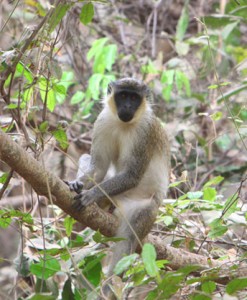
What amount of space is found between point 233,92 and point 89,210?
7.04ft

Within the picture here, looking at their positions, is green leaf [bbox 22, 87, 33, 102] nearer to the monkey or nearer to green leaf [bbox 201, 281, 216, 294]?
the monkey

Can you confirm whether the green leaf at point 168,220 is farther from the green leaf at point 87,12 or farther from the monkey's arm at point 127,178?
the green leaf at point 87,12

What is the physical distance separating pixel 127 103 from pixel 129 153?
424 mm

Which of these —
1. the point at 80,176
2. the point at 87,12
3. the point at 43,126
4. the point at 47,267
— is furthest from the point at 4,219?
the point at 87,12

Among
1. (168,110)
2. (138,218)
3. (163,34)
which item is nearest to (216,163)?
(168,110)

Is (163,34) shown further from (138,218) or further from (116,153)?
(138,218)

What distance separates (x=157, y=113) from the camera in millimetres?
9055

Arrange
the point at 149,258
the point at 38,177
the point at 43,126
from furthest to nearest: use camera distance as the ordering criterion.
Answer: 1. the point at 43,126
2. the point at 38,177
3. the point at 149,258

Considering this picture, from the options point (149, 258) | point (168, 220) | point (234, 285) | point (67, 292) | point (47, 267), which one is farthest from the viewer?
point (168, 220)

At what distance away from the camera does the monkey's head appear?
5.40 metres

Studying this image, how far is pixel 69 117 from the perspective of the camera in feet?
29.8

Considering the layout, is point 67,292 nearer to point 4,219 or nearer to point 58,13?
point 4,219

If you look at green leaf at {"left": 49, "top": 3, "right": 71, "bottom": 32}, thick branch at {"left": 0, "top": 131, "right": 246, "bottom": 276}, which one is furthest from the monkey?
green leaf at {"left": 49, "top": 3, "right": 71, "bottom": 32}

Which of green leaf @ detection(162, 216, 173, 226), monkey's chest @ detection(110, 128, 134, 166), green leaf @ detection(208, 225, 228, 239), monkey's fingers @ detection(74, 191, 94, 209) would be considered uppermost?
monkey's fingers @ detection(74, 191, 94, 209)
